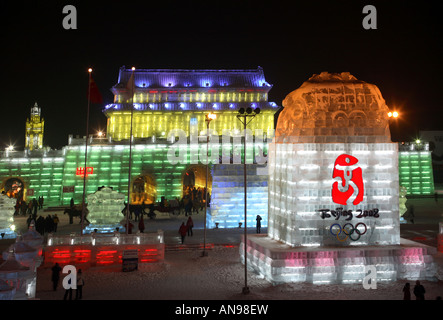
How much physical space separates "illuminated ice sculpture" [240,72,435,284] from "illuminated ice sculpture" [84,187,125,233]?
1178cm

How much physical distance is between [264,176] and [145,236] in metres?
11.5

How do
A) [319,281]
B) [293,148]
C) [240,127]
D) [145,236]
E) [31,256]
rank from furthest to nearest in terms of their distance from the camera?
[240,127] → [145,236] → [293,148] → [319,281] → [31,256]

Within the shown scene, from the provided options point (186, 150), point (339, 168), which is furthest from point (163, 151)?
point (339, 168)

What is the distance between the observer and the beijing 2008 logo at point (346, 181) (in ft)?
47.5

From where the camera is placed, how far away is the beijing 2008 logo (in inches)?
570

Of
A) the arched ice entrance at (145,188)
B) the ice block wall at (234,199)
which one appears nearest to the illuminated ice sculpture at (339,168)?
the ice block wall at (234,199)

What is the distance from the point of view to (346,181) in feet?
47.8

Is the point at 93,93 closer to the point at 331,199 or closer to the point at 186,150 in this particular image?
the point at 331,199

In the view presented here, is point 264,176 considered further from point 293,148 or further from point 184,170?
point 184,170

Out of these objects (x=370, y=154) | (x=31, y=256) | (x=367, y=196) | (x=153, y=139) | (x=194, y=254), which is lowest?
(x=194, y=254)

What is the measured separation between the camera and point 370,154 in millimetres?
14867

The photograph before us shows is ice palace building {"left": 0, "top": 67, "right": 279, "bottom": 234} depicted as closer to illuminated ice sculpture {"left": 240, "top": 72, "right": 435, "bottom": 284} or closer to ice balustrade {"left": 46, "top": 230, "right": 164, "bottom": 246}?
ice balustrade {"left": 46, "top": 230, "right": 164, "bottom": 246}

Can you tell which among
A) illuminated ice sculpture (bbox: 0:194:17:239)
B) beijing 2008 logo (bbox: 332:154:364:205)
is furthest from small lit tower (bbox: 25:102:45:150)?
beijing 2008 logo (bbox: 332:154:364:205)
